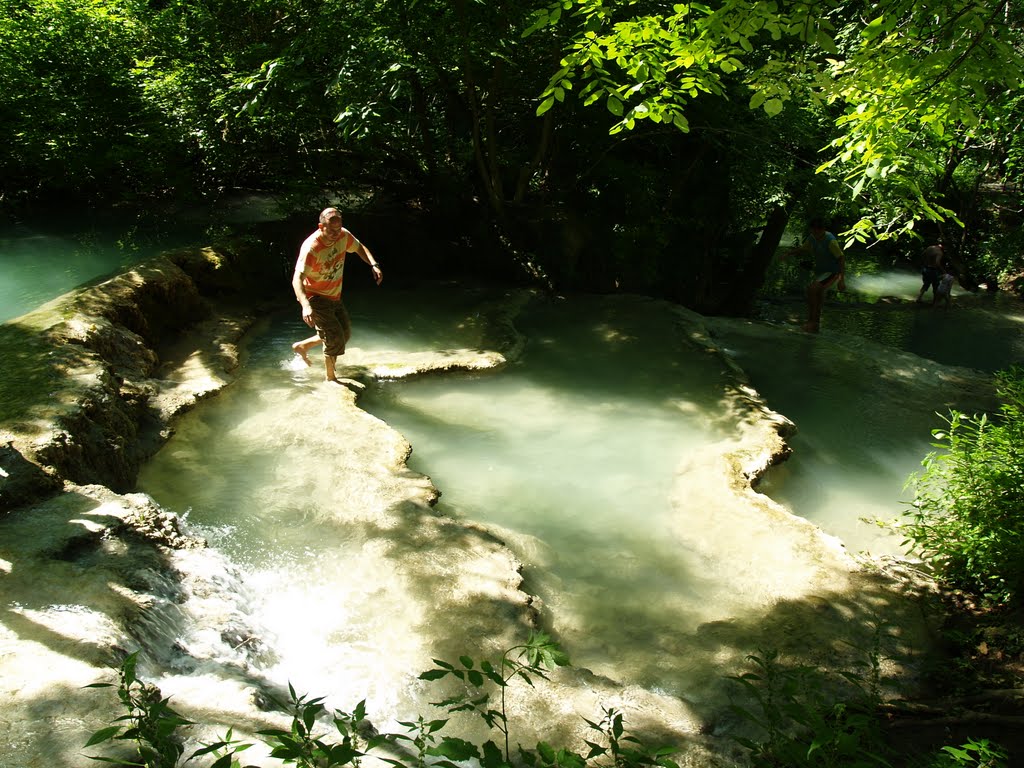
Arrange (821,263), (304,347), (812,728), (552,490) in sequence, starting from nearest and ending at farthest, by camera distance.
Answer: (812,728)
(552,490)
(304,347)
(821,263)

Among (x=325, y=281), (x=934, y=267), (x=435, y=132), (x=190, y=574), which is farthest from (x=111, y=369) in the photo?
(x=934, y=267)

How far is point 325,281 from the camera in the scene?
22.9 ft

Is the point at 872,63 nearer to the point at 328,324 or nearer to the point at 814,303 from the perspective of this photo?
the point at 328,324

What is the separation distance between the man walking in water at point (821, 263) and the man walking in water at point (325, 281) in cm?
659

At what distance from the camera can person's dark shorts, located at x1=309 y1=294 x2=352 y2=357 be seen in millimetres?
6934

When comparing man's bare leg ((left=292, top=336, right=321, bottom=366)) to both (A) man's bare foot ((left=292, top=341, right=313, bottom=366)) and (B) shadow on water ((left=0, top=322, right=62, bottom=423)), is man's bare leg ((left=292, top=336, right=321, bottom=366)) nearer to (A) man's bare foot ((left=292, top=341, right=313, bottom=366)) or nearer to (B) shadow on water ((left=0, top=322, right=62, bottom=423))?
(A) man's bare foot ((left=292, top=341, right=313, bottom=366))

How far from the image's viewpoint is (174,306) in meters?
8.12

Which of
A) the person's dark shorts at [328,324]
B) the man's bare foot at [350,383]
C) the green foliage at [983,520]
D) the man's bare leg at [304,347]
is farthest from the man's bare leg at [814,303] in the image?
the man's bare leg at [304,347]

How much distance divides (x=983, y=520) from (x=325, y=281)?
18.5ft

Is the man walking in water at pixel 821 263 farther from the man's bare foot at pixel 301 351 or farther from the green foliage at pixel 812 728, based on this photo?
the green foliage at pixel 812 728

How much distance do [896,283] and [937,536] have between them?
15907 mm

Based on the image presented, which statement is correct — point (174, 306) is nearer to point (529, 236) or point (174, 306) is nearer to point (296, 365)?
point (296, 365)

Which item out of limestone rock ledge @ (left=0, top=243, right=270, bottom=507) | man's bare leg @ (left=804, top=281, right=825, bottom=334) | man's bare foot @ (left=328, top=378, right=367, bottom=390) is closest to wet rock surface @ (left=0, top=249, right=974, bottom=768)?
limestone rock ledge @ (left=0, top=243, right=270, bottom=507)

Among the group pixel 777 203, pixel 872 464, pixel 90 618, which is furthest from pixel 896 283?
pixel 90 618
